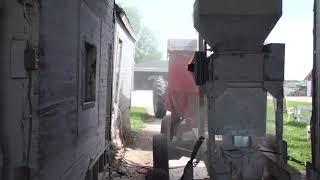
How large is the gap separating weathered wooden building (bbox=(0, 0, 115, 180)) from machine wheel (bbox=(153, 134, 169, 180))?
1643 millimetres

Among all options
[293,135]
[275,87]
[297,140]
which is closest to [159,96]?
[293,135]

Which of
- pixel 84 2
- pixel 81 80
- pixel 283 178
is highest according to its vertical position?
pixel 84 2

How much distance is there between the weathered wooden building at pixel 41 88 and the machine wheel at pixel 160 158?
1.64 metres

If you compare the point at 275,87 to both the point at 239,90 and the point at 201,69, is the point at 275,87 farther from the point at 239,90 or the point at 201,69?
the point at 201,69

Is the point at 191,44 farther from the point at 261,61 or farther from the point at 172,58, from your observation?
the point at 261,61

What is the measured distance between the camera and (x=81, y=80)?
5.30 m

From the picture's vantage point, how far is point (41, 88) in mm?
3467

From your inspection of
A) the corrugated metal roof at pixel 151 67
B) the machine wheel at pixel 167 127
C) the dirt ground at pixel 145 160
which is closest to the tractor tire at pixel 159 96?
the dirt ground at pixel 145 160

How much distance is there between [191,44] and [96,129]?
5743 millimetres

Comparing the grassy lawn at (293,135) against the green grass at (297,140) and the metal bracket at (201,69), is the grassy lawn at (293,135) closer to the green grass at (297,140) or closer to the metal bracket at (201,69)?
the green grass at (297,140)

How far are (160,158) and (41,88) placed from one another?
387cm

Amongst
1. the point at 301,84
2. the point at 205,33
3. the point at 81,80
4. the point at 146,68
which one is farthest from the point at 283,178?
the point at 146,68

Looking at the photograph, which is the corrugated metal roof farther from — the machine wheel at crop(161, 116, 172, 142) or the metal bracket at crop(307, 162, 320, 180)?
the metal bracket at crop(307, 162, 320, 180)

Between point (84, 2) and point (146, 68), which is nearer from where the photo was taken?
point (84, 2)
